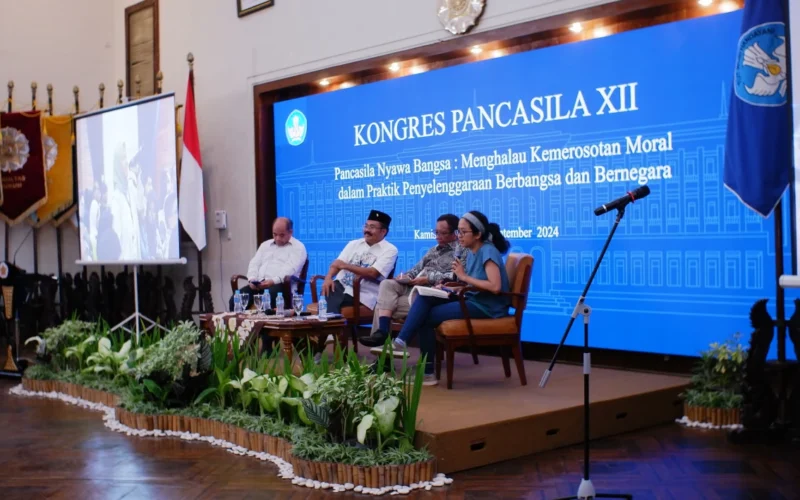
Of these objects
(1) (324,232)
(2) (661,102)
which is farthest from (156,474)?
(1) (324,232)

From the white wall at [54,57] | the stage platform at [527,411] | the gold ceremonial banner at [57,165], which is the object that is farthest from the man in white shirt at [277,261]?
the white wall at [54,57]

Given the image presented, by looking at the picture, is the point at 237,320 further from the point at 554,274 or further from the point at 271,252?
the point at 554,274

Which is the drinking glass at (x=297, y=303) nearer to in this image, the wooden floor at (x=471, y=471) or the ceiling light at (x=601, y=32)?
the wooden floor at (x=471, y=471)

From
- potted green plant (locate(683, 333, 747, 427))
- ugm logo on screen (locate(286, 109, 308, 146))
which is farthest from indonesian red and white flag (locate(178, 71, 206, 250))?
potted green plant (locate(683, 333, 747, 427))

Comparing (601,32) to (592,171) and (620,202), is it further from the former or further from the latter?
(620,202)

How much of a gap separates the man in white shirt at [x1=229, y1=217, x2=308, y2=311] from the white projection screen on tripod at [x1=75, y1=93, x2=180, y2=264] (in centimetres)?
119

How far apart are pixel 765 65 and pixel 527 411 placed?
79.3 inches

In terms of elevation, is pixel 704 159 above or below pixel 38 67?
below

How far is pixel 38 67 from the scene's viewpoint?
8.95 meters

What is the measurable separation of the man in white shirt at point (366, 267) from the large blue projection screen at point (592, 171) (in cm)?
76

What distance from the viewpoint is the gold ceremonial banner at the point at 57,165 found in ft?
27.4

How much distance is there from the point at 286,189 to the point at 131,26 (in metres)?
2.98

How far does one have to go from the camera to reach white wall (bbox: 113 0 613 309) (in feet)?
22.1

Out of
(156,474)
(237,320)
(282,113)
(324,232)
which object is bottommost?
(156,474)
